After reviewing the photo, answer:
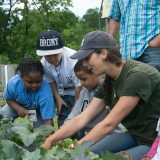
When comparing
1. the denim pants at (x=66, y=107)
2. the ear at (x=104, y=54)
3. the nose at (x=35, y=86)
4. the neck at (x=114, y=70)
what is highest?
the ear at (x=104, y=54)

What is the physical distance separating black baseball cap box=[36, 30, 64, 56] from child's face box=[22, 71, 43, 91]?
203 mm

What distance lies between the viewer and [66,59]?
196 inches

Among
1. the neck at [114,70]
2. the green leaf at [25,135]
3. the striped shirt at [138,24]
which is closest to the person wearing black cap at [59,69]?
the striped shirt at [138,24]

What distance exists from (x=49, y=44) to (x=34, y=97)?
0.56 meters

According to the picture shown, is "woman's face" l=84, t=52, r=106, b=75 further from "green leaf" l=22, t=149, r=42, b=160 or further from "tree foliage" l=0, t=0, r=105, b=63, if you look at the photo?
"tree foliage" l=0, t=0, r=105, b=63

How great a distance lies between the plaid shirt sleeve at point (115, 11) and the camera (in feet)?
14.4

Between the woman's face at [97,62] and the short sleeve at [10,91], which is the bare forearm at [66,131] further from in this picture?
the short sleeve at [10,91]

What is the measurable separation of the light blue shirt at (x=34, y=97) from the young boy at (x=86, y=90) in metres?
0.44

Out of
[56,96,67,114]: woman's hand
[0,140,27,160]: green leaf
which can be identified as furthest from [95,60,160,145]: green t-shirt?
[56,96,67,114]: woman's hand

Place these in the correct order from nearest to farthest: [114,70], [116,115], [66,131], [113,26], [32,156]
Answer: [32,156]
[116,115]
[114,70]
[66,131]
[113,26]

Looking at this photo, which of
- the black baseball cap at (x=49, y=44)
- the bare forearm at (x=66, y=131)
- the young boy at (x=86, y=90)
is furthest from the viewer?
the black baseball cap at (x=49, y=44)

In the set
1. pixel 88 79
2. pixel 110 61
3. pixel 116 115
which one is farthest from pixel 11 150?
pixel 88 79

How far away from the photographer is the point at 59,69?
16.4ft

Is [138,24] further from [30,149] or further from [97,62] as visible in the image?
[30,149]
